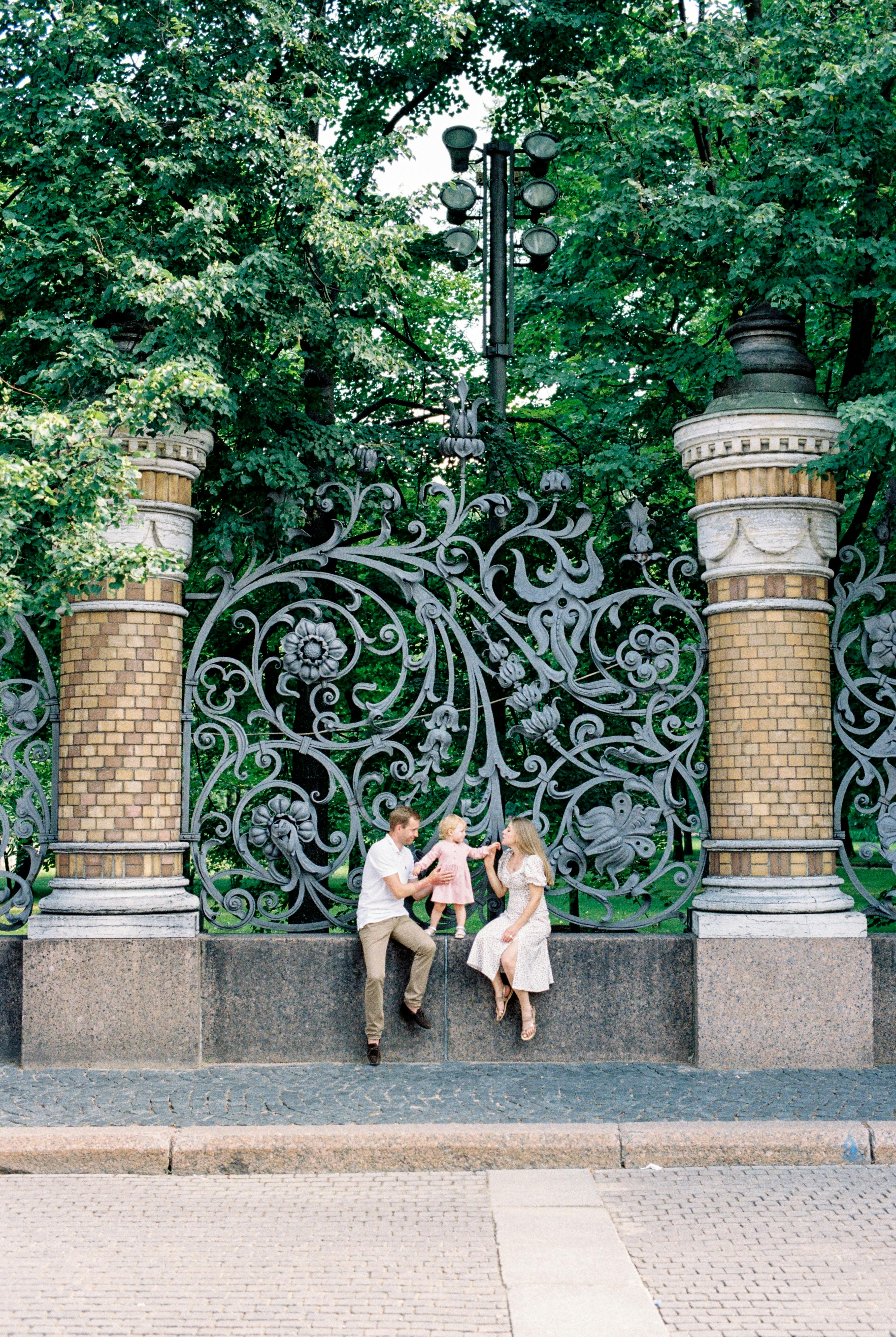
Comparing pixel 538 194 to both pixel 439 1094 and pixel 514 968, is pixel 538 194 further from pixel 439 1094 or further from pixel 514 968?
pixel 439 1094

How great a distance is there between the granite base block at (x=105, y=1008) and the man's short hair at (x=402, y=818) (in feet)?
4.94

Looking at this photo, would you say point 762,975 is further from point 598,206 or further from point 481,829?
point 598,206

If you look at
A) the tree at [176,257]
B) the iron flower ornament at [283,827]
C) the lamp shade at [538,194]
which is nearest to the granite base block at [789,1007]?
the iron flower ornament at [283,827]

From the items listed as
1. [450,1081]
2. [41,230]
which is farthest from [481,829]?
→ [41,230]

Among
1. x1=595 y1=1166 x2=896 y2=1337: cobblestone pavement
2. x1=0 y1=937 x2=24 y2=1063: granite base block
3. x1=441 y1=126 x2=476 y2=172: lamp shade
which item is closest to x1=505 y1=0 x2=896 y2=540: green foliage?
x1=441 y1=126 x2=476 y2=172: lamp shade

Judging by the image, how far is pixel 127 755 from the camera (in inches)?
323

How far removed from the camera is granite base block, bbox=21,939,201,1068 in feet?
26.1

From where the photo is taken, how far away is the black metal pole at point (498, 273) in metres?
9.88

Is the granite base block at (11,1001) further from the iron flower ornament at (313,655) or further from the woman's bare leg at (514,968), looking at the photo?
the woman's bare leg at (514,968)

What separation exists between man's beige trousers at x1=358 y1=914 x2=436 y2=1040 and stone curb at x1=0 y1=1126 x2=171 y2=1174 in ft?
5.69

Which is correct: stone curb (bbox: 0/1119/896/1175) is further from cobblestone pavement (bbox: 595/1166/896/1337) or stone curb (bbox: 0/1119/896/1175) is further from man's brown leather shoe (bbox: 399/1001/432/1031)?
man's brown leather shoe (bbox: 399/1001/432/1031)

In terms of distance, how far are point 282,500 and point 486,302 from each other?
2.78 m

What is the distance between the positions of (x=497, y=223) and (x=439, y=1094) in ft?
20.2

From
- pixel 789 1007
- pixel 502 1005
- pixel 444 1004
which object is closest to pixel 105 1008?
pixel 444 1004
